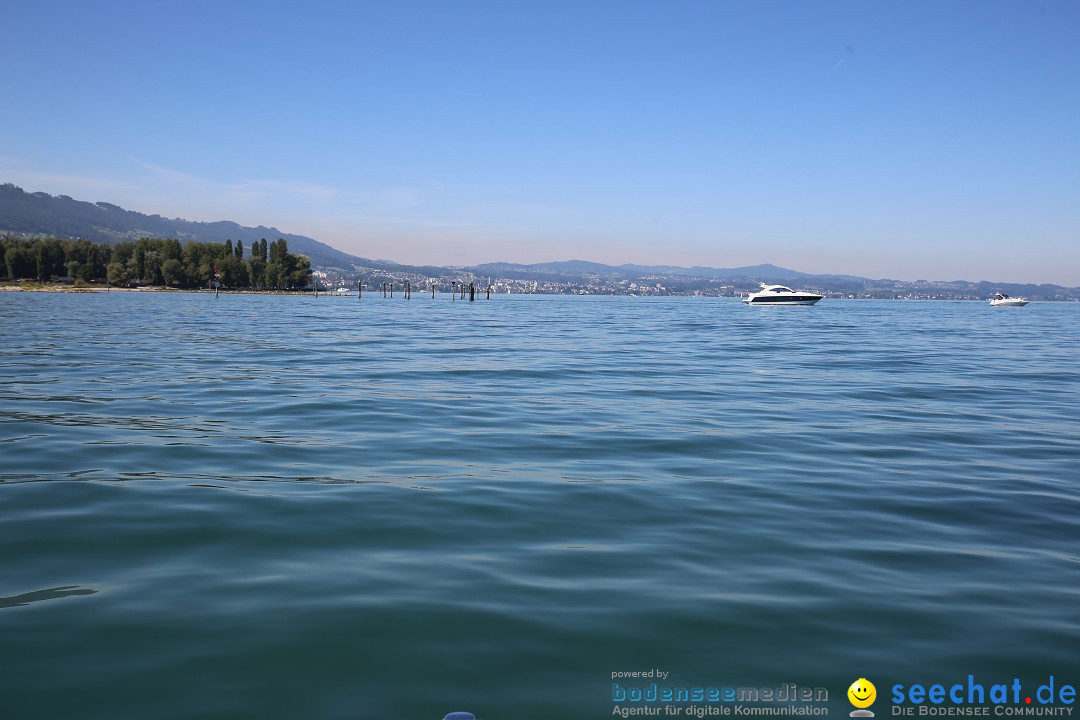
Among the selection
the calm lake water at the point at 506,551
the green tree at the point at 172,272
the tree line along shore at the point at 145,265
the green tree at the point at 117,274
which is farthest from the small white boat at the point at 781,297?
the green tree at the point at 117,274

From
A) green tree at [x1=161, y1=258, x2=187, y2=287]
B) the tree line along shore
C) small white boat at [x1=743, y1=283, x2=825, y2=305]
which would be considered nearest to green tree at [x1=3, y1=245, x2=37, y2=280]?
the tree line along shore

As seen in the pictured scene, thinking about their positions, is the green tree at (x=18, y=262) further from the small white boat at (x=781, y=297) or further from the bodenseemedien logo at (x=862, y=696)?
the bodenseemedien logo at (x=862, y=696)

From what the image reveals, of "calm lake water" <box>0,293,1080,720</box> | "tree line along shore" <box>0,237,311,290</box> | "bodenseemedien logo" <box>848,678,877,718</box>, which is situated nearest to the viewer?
"bodenseemedien logo" <box>848,678,877,718</box>

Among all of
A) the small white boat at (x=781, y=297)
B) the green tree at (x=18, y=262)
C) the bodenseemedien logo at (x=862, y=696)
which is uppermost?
the green tree at (x=18, y=262)

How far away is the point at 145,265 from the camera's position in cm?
17138

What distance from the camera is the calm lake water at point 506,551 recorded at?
183 inches

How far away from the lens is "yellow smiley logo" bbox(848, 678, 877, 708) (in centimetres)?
446

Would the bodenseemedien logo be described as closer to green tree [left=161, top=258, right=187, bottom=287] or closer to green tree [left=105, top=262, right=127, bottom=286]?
green tree [left=161, top=258, right=187, bottom=287]

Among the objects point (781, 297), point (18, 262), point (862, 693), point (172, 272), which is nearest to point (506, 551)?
point (862, 693)

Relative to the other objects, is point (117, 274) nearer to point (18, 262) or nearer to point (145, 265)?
point (145, 265)

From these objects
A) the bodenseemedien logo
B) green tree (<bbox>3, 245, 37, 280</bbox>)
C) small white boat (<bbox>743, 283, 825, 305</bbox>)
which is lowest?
Result: the bodenseemedien logo

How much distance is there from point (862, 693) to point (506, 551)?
323 centimetres

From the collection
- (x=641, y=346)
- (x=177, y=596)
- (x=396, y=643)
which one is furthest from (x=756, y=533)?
(x=641, y=346)

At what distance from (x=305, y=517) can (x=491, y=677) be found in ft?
12.5
